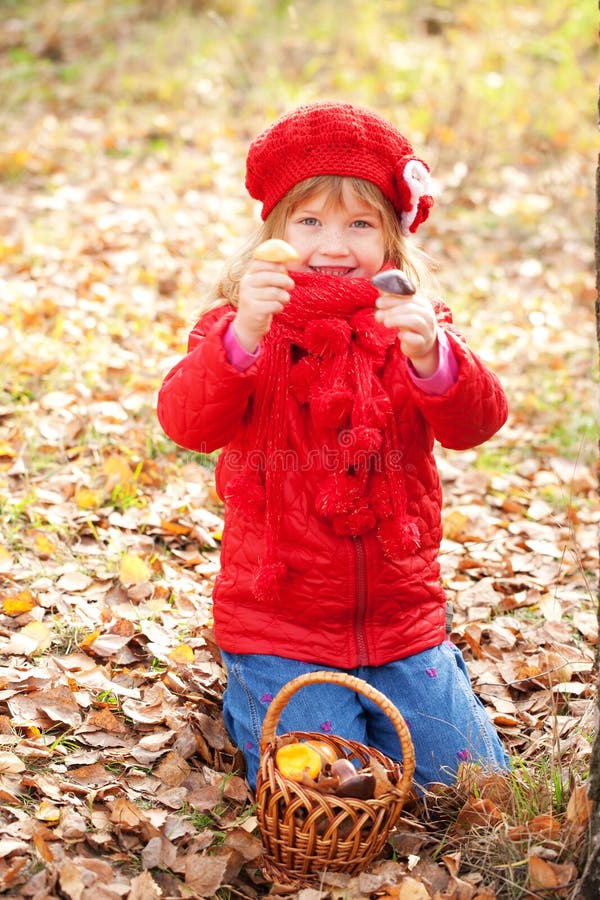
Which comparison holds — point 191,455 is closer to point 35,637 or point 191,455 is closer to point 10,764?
point 35,637

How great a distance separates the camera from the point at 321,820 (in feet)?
6.61

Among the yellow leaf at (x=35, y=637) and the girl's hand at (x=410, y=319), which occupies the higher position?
the girl's hand at (x=410, y=319)

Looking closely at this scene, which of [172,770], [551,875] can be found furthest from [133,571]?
[551,875]

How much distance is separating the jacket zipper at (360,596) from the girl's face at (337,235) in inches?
26.3

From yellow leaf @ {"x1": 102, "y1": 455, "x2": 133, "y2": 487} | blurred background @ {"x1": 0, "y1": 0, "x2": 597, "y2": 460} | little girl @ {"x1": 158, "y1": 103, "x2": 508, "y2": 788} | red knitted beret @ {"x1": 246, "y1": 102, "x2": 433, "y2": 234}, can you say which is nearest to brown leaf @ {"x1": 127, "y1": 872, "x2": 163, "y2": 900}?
little girl @ {"x1": 158, "y1": 103, "x2": 508, "y2": 788}

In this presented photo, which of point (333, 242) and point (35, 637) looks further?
point (35, 637)

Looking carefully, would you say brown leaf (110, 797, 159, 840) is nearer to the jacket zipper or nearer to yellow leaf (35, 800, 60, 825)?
yellow leaf (35, 800, 60, 825)

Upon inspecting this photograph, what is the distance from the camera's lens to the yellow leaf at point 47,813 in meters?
2.14

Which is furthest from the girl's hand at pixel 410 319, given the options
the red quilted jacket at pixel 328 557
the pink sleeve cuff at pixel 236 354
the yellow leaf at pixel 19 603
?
the yellow leaf at pixel 19 603

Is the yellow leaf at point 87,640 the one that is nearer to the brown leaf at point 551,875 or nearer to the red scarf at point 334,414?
the red scarf at point 334,414

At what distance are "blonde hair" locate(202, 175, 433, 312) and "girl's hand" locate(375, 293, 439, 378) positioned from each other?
0.38 meters

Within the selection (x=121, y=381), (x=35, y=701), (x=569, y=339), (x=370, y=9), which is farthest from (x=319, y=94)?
(x=35, y=701)

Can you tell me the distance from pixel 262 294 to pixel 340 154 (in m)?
0.50

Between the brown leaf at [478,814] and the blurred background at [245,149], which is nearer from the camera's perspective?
the brown leaf at [478,814]
